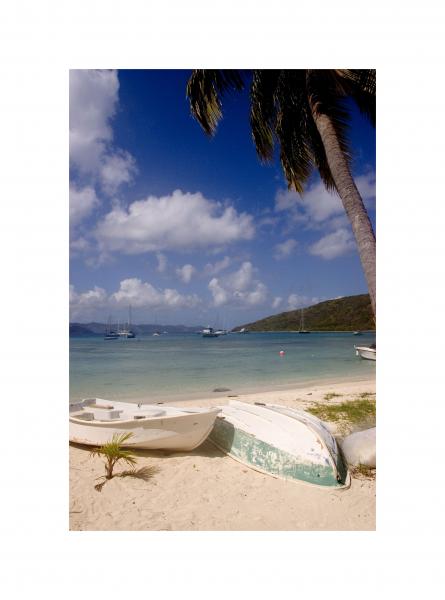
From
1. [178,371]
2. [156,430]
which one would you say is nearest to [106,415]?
[156,430]

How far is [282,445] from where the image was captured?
2797 millimetres

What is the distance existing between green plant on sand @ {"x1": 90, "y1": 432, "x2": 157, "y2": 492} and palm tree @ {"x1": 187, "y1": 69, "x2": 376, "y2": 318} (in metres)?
2.39

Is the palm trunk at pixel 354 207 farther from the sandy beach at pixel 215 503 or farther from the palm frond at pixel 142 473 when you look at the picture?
the palm frond at pixel 142 473

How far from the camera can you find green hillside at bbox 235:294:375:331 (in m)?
4.14

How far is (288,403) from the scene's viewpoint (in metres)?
5.97

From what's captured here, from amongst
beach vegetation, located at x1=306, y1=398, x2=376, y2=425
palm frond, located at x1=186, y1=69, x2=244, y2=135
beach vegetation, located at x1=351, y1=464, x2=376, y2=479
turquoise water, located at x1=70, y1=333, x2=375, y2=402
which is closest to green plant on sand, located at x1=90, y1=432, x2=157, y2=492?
turquoise water, located at x1=70, y1=333, x2=375, y2=402

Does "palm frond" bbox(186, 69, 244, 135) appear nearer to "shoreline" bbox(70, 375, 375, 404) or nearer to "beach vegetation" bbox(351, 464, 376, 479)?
"beach vegetation" bbox(351, 464, 376, 479)

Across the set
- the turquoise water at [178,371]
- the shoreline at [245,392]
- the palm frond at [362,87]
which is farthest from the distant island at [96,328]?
the palm frond at [362,87]

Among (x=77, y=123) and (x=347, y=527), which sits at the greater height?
(x=77, y=123)
